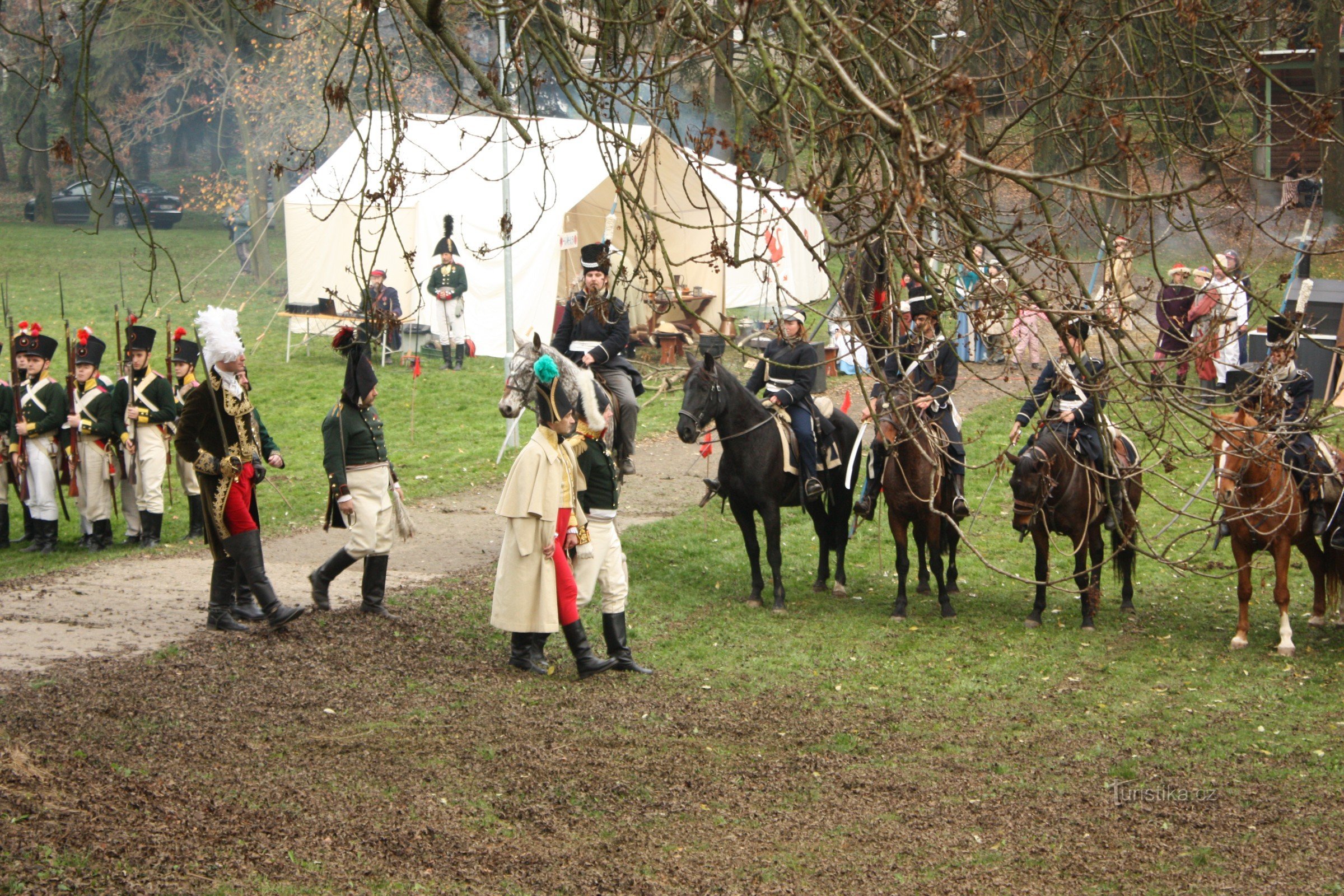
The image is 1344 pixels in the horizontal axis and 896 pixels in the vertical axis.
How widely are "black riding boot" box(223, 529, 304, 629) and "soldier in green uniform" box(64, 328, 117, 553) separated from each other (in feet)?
13.9

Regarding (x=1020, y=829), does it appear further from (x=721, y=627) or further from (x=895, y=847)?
(x=721, y=627)

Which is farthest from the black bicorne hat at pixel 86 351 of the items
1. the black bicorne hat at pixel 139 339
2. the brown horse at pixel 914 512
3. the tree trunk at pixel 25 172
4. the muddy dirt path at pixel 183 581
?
the tree trunk at pixel 25 172

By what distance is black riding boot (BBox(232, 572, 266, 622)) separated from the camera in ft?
29.5

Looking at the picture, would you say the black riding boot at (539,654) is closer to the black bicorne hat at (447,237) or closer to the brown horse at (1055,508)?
the brown horse at (1055,508)

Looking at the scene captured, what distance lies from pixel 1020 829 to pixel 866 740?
55.7 inches

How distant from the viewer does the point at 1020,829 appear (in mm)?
6094

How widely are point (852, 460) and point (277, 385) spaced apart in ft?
40.5

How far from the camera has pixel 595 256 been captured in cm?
1045

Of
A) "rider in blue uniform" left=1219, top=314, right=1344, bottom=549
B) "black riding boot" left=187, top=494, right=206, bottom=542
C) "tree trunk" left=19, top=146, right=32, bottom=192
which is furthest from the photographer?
"tree trunk" left=19, top=146, right=32, bottom=192

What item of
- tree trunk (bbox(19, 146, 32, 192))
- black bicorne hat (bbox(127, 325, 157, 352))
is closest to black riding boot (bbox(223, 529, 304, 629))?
black bicorne hat (bbox(127, 325, 157, 352))

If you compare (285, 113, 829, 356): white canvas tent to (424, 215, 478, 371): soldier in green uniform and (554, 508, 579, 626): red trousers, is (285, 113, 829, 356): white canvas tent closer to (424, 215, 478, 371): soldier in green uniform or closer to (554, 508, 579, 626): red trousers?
(424, 215, 478, 371): soldier in green uniform

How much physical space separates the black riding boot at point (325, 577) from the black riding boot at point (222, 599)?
23.8 inches

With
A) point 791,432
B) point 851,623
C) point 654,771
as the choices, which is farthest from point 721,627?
point 654,771
